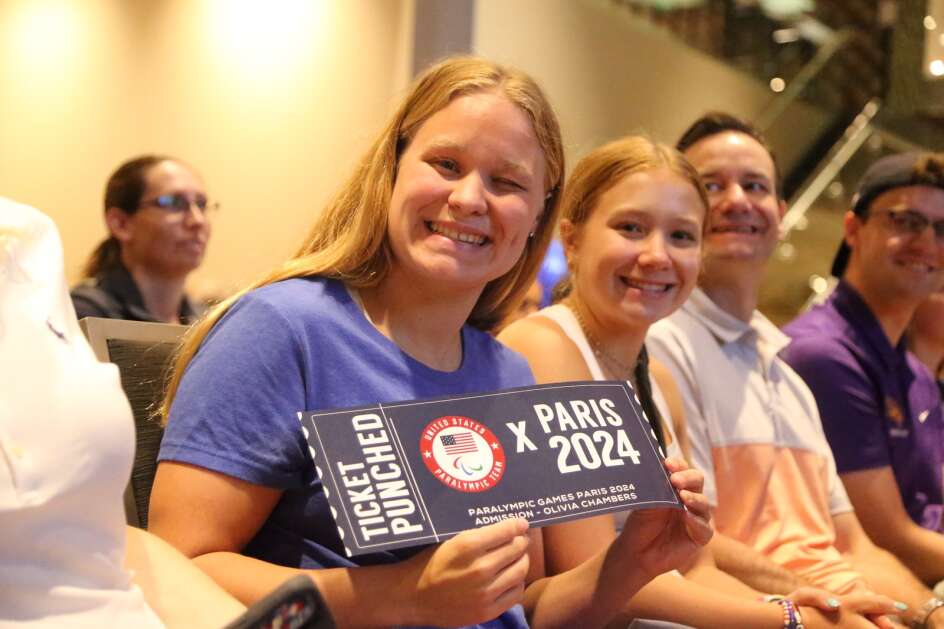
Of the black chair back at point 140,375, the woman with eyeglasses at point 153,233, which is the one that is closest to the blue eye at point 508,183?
the black chair back at point 140,375

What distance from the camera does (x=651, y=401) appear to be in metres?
2.09

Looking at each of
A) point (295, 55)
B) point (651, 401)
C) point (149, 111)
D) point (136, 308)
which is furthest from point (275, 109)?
point (651, 401)

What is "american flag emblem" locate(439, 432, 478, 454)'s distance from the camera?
1.27m

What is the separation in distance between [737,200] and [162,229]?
202 cm

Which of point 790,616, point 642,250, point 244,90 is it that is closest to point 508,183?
point 642,250

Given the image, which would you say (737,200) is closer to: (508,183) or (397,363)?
(508,183)

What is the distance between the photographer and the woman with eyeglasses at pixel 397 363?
4.26 feet

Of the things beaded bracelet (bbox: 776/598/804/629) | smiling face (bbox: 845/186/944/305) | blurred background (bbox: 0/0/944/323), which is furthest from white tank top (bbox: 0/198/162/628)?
blurred background (bbox: 0/0/944/323)

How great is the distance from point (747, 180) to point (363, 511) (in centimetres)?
176

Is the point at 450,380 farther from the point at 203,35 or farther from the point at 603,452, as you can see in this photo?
the point at 203,35

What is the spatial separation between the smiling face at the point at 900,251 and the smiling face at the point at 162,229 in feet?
6.91

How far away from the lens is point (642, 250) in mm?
2100

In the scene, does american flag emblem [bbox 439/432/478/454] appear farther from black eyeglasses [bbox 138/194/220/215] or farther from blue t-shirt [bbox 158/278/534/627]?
black eyeglasses [bbox 138/194/220/215]

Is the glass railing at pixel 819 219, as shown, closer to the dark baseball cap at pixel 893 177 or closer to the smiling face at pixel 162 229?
the dark baseball cap at pixel 893 177
